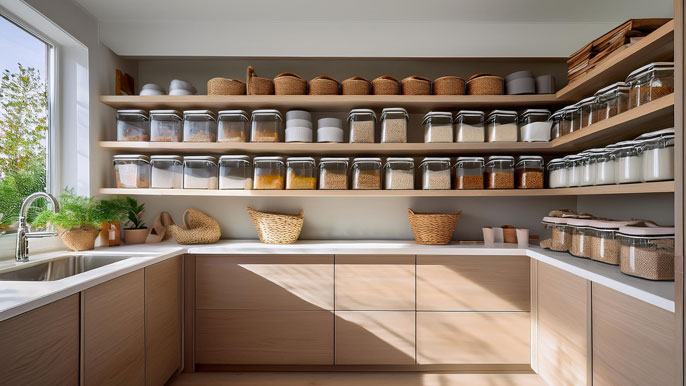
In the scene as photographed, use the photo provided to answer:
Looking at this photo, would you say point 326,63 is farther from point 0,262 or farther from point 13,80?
point 0,262

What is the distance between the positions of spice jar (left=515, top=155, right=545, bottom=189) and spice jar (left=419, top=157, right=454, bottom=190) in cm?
51

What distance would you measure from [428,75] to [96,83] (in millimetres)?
2437

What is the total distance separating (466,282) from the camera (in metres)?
2.31

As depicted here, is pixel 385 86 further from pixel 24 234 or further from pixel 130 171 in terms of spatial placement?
pixel 24 234

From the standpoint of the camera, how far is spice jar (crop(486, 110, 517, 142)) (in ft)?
8.02

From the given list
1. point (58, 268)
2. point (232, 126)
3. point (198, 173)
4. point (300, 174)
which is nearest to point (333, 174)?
point (300, 174)

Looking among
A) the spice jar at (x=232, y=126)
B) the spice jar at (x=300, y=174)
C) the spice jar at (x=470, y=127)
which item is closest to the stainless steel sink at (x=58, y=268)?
the spice jar at (x=232, y=126)

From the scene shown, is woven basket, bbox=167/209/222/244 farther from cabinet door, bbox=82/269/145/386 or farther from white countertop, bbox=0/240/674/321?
cabinet door, bbox=82/269/145/386

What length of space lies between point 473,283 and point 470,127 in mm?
1048

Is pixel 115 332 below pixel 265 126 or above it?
below

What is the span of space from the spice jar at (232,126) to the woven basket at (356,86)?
0.74m

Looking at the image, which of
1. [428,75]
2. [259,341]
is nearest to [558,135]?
[428,75]

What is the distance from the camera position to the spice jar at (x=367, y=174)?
8.12 feet

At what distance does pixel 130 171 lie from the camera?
2.49 metres
